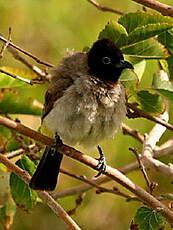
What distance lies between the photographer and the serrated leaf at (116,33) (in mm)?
2805

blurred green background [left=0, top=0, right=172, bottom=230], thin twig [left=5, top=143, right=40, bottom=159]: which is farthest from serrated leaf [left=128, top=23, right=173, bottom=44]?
blurred green background [left=0, top=0, right=172, bottom=230]

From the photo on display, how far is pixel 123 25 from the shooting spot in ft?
9.34

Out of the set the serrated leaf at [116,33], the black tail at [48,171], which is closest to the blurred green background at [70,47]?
the black tail at [48,171]

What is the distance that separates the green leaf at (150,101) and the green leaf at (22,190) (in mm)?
603

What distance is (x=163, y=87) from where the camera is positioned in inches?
113

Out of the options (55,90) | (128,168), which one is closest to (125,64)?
(55,90)

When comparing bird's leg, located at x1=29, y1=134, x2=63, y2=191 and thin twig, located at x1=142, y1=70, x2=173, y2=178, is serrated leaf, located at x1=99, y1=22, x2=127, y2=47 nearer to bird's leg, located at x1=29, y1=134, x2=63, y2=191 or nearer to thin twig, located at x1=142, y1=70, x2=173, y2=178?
thin twig, located at x1=142, y1=70, x2=173, y2=178

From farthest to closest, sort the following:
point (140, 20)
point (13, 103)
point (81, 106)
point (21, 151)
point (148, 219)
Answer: point (21, 151), point (13, 103), point (81, 106), point (140, 20), point (148, 219)

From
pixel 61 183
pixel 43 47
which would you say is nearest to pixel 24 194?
pixel 61 183

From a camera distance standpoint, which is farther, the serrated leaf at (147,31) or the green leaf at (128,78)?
the green leaf at (128,78)

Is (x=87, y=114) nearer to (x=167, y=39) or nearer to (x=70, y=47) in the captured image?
(x=167, y=39)

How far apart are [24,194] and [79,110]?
48cm

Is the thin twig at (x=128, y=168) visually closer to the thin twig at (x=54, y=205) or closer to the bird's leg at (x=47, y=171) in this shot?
the bird's leg at (x=47, y=171)

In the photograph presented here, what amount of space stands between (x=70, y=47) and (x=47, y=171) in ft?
4.33
